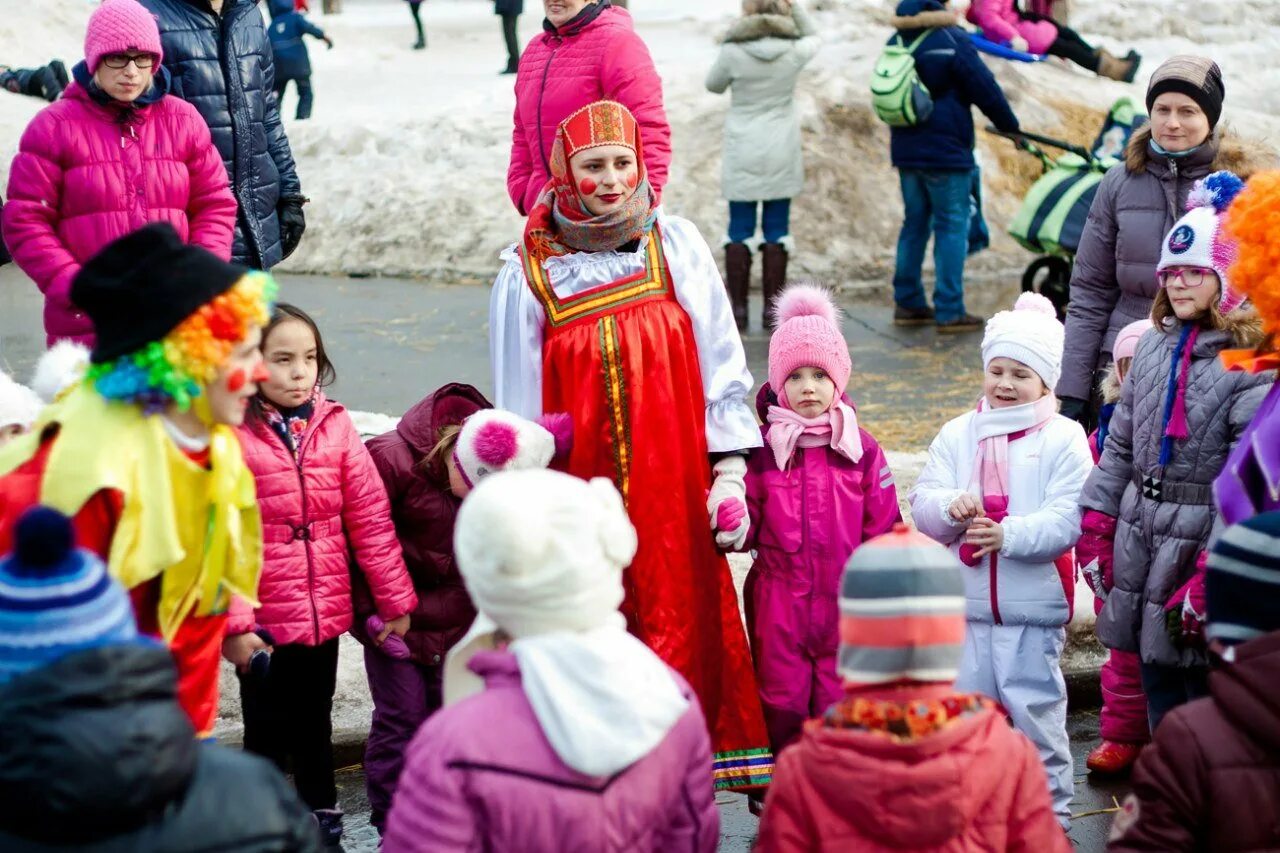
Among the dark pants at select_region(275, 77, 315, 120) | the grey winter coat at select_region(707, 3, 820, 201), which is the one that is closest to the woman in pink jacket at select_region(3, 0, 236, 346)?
the grey winter coat at select_region(707, 3, 820, 201)

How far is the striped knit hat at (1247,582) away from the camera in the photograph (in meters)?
3.07

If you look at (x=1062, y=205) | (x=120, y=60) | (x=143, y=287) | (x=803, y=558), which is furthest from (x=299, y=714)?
(x=1062, y=205)

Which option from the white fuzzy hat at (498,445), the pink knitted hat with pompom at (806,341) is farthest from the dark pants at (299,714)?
the pink knitted hat with pompom at (806,341)

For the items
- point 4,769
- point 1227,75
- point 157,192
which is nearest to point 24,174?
point 157,192

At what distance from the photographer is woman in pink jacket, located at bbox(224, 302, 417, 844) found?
4.59 metres

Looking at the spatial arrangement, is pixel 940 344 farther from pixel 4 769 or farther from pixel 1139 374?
pixel 4 769

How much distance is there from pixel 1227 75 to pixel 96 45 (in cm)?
1403

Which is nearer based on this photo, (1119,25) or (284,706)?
(284,706)

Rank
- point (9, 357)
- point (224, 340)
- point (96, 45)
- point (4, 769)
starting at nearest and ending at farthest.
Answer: point (4, 769)
point (224, 340)
point (96, 45)
point (9, 357)

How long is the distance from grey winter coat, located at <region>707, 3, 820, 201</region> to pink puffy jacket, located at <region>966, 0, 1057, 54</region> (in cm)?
469

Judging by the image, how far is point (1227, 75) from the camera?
676 inches

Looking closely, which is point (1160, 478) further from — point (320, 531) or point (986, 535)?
point (320, 531)

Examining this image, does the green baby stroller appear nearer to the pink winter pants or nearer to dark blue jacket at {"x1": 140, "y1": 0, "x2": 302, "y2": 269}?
the pink winter pants

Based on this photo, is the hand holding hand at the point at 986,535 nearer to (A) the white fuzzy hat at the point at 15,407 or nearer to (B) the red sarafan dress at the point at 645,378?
(B) the red sarafan dress at the point at 645,378
